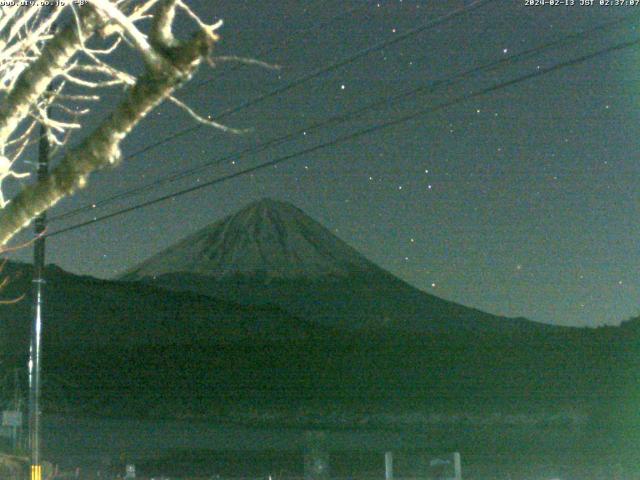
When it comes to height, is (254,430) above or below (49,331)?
below

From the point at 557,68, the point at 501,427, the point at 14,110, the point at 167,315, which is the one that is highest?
the point at 167,315

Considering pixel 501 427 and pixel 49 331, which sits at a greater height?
pixel 49 331

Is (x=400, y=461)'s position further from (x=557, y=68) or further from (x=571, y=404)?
(x=571, y=404)

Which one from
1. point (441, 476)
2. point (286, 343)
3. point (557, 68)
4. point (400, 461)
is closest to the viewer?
point (557, 68)

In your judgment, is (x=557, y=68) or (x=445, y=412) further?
(x=445, y=412)

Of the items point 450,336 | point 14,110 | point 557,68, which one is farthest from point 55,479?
point 450,336

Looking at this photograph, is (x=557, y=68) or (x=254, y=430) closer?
(x=557, y=68)

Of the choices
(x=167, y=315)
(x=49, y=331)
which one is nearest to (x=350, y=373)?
(x=49, y=331)

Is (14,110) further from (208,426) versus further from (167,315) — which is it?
(167,315)

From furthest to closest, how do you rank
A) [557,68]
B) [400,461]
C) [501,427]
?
[501,427] < [400,461] < [557,68]
